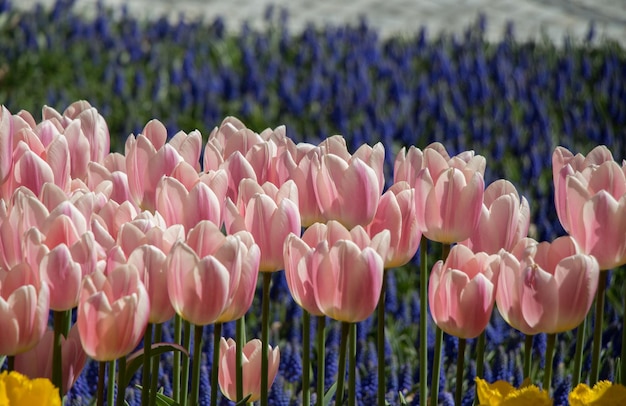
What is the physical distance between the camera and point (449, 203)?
62.2 inches

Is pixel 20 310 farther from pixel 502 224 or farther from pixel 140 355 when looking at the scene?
pixel 502 224

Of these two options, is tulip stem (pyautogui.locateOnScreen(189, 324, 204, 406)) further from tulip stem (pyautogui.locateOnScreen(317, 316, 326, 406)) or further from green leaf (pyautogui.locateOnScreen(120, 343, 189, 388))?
tulip stem (pyautogui.locateOnScreen(317, 316, 326, 406))

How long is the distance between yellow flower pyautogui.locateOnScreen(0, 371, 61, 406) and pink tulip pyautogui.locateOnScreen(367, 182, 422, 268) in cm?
58

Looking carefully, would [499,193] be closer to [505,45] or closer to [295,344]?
[295,344]

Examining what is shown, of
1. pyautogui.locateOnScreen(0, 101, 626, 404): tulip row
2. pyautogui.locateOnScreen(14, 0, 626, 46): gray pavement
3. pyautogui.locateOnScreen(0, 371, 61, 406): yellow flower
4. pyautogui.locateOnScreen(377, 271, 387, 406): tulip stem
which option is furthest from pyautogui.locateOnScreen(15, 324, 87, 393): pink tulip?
pyautogui.locateOnScreen(14, 0, 626, 46): gray pavement

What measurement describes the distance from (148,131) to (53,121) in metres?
0.17

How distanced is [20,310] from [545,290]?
2.14 ft

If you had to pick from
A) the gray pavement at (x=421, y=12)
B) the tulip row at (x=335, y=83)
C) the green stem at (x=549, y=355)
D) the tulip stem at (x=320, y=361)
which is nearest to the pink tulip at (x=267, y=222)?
the tulip stem at (x=320, y=361)

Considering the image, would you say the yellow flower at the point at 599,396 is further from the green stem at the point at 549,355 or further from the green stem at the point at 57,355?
the green stem at the point at 57,355

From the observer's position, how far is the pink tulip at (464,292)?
141cm

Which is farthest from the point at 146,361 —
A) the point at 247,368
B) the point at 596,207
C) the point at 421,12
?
the point at 421,12

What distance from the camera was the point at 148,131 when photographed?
1896 millimetres

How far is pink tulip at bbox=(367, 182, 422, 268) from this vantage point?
61.9 inches

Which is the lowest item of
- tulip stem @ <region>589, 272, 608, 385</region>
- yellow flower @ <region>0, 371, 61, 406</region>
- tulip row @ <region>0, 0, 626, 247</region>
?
yellow flower @ <region>0, 371, 61, 406</region>
